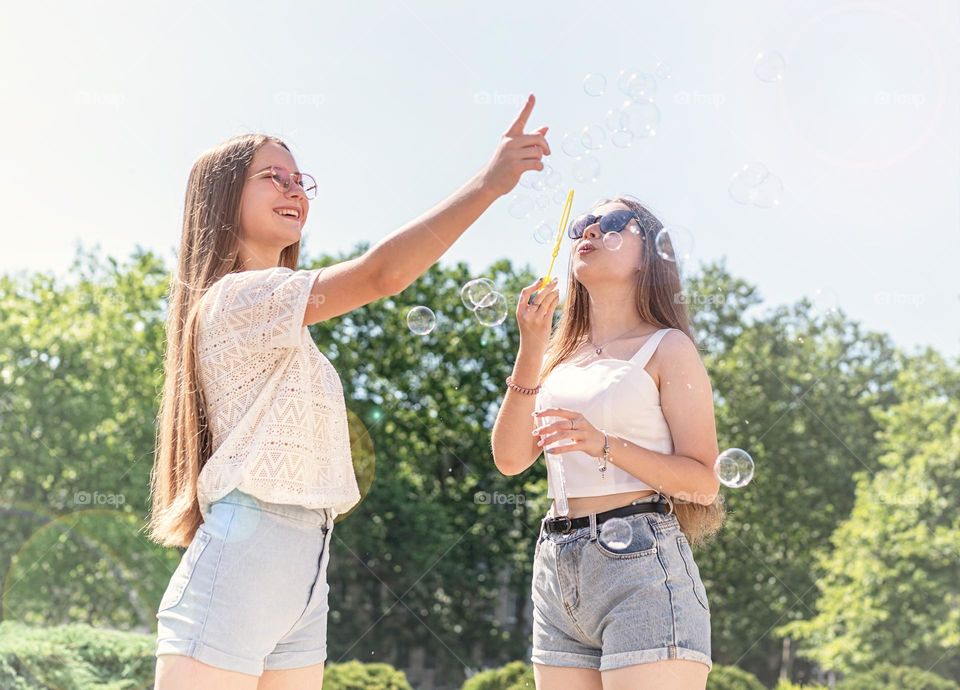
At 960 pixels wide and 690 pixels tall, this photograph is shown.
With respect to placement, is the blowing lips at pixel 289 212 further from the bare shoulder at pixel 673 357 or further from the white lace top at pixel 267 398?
the bare shoulder at pixel 673 357

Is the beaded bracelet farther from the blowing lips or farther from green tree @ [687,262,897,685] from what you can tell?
green tree @ [687,262,897,685]

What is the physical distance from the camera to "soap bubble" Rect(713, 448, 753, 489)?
3.57m

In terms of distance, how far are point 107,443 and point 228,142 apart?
743 inches

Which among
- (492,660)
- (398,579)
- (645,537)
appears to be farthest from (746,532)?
(645,537)

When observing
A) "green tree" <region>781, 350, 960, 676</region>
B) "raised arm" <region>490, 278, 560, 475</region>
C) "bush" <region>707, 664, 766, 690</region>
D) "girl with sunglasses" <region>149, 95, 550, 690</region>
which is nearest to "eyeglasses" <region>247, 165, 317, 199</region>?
"girl with sunglasses" <region>149, 95, 550, 690</region>

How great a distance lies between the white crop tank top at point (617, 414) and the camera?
2773mm

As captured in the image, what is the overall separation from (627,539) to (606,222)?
38.2 inches

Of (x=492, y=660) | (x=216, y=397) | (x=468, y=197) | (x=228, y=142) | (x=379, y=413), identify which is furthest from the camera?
(x=492, y=660)

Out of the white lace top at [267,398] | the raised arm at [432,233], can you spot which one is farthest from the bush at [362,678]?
the raised arm at [432,233]

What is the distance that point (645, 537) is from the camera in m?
2.65

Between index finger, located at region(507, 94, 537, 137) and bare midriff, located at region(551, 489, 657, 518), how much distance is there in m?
1.04

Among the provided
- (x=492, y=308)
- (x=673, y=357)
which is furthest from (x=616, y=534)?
(x=492, y=308)

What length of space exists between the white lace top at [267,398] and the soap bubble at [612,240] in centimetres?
99

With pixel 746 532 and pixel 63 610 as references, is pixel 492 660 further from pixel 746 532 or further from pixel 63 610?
pixel 63 610
